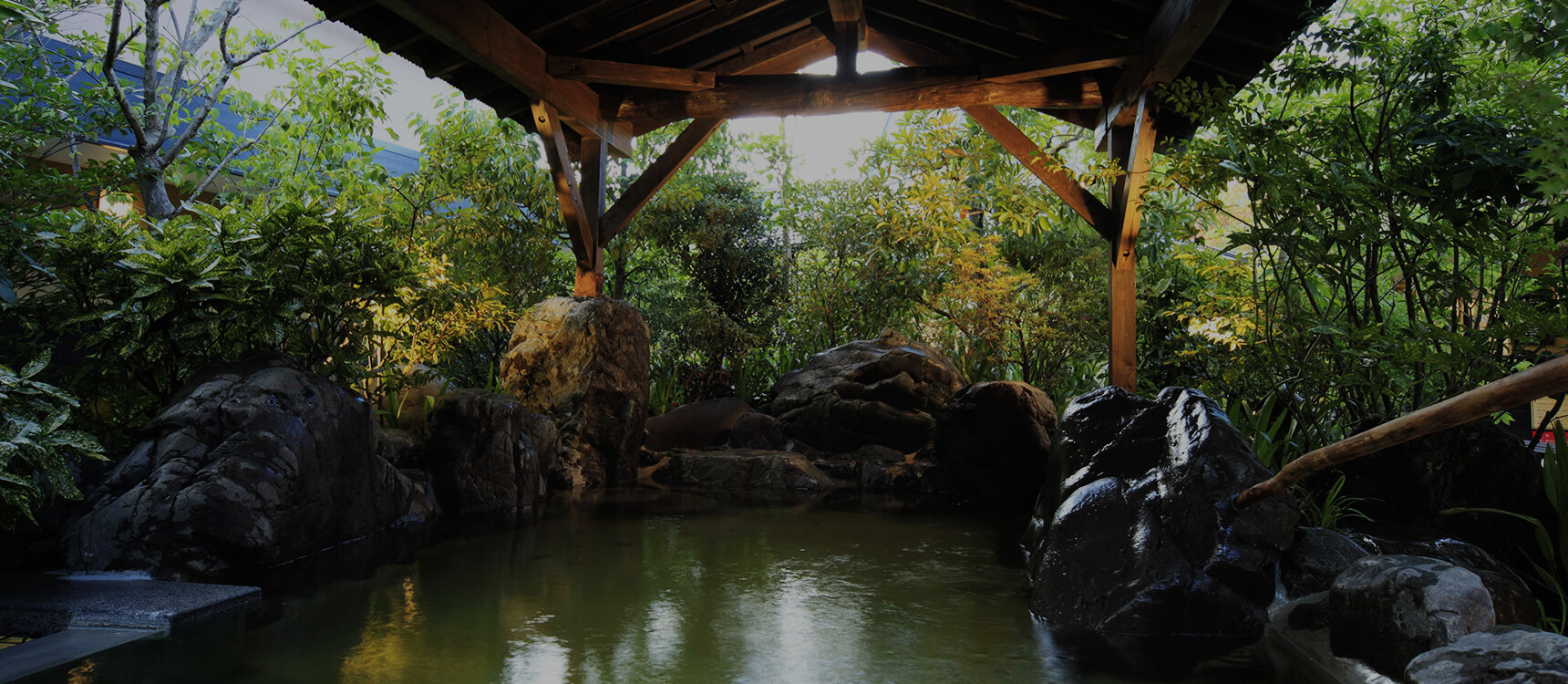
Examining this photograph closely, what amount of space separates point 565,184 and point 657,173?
0.84 m

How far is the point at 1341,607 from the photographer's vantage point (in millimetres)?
2816

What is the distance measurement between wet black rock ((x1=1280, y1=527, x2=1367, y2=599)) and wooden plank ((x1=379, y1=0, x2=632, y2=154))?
5.14 metres

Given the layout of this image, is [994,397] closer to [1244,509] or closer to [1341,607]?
[1244,509]

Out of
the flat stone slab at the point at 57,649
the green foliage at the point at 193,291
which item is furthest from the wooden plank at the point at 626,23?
the flat stone slab at the point at 57,649

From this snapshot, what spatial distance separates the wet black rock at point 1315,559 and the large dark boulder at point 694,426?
5.90m

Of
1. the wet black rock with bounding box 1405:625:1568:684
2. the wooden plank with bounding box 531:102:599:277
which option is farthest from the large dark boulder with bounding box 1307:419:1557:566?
the wooden plank with bounding box 531:102:599:277

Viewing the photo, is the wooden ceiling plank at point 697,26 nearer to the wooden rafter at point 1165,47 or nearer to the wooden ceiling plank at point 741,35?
the wooden ceiling plank at point 741,35

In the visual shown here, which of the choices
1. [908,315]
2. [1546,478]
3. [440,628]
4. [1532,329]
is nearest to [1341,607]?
[1546,478]

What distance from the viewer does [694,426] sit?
29.6 feet

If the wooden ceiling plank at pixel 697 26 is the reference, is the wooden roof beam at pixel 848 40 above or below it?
below

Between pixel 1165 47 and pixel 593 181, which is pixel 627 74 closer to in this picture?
pixel 593 181

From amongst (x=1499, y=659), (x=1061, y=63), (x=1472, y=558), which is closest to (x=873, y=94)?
(x=1061, y=63)

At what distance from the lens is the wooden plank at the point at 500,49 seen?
16.2 feet

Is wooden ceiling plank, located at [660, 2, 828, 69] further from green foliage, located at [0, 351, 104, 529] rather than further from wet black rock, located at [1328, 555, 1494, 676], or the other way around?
wet black rock, located at [1328, 555, 1494, 676]
